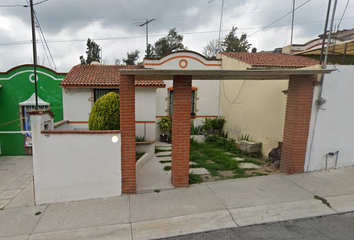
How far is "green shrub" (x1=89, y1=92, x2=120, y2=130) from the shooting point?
6.07m

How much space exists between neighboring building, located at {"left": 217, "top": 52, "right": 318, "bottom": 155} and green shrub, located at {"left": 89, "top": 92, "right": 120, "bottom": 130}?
5233 millimetres

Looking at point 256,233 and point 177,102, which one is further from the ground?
point 177,102

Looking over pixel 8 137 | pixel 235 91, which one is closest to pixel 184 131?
pixel 235 91

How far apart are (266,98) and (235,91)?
8.44 feet

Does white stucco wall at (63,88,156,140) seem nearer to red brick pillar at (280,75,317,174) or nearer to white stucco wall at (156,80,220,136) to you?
white stucco wall at (156,80,220,136)

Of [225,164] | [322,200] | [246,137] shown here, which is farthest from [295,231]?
[246,137]

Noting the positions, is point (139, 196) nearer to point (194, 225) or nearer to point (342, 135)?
point (194, 225)

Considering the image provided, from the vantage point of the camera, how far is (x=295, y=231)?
10.3 ft

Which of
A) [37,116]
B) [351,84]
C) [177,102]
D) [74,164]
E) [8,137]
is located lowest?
[8,137]

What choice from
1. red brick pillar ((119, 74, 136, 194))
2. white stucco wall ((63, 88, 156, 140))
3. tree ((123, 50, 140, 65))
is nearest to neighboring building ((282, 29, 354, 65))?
red brick pillar ((119, 74, 136, 194))

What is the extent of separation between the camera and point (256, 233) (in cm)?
312

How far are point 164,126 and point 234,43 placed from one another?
2265 cm

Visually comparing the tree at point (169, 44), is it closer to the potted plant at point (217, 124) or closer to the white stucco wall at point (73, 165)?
the potted plant at point (217, 124)

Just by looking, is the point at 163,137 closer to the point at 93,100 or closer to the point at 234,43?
the point at 93,100
